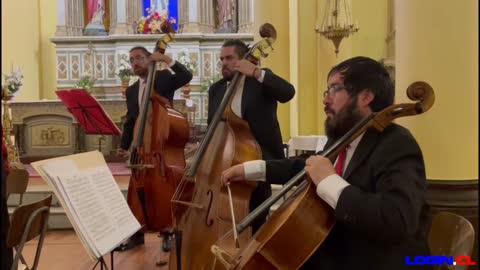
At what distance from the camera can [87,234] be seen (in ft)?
6.86

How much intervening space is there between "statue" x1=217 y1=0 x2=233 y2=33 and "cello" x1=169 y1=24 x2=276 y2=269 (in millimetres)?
8882

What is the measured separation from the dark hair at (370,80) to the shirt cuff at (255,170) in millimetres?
754

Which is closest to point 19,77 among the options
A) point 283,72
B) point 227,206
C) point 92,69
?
point 92,69

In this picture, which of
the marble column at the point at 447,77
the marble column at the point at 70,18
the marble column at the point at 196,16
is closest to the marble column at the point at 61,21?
the marble column at the point at 70,18

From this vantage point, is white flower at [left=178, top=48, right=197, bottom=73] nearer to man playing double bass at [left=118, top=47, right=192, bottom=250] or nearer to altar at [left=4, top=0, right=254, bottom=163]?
altar at [left=4, top=0, right=254, bottom=163]

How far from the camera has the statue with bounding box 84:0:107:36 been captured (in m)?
11.7

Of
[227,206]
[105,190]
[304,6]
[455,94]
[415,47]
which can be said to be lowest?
[227,206]

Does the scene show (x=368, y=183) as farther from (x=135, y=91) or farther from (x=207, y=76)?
(x=207, y=76)

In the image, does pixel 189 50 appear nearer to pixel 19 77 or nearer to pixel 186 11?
pixel 186 11

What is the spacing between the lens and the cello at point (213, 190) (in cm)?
277

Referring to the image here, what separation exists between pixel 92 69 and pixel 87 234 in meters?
9.91

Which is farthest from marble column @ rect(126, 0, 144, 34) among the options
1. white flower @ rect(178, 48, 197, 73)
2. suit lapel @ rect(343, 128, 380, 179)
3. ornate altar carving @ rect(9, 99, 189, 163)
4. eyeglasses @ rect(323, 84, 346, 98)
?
suit lapel @ rect(343, 128, 380, 179)

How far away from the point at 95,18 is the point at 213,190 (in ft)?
32.6

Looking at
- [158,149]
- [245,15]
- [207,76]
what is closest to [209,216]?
[158,149]
